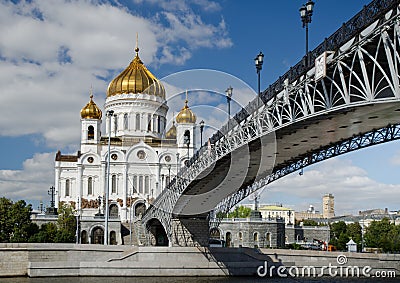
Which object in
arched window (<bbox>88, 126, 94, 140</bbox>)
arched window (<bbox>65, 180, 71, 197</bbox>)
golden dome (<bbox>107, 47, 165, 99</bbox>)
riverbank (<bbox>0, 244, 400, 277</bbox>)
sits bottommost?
riverbank (<bbox>0, 244, 400, 277</bbox>)

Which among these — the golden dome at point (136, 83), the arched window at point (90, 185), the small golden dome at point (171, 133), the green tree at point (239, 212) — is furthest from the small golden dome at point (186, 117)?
the green tree at point (239, 212)

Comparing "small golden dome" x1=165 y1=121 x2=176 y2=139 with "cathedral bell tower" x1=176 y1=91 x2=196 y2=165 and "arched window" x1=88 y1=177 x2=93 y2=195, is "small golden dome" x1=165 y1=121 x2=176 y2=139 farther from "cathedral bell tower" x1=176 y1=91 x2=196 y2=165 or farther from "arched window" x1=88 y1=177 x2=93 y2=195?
"arched window" x1=88 y1=177 x2=93 y2=195

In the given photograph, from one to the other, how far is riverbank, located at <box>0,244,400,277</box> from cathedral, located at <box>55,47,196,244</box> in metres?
25.8

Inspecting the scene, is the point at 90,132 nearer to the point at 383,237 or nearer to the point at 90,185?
the point at 90,185

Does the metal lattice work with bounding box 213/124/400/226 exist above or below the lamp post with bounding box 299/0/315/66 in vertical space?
below

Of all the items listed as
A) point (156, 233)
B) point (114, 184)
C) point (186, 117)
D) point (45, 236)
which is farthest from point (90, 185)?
point (45, 236)

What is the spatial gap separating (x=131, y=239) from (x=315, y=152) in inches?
1276

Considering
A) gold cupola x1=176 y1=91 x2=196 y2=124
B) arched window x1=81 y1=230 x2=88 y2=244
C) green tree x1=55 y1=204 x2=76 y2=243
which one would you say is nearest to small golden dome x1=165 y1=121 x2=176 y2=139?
gold cupola x1=176 y1=91 x2=196 y2=124

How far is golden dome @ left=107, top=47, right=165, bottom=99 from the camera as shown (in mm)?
73125

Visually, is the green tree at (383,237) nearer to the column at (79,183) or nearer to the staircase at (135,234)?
the staircase at (135,234)

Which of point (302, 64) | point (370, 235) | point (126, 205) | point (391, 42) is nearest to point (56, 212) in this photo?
point (126, 205)

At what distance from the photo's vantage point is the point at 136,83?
73.0m

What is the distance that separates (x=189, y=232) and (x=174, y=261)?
15.9ft

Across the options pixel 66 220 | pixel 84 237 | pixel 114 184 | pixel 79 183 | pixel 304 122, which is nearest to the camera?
pixel 304 122
